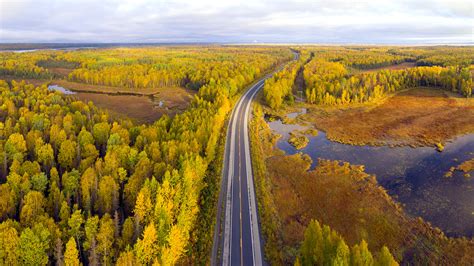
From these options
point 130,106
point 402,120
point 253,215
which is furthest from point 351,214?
point 130,106

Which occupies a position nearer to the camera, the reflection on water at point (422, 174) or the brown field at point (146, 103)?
the reflection on water at point (422, 174)

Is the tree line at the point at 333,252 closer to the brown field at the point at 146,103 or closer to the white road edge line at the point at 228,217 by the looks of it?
the white road edge line at the point at 228,217

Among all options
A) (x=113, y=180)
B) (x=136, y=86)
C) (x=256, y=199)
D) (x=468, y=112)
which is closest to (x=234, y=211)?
(x=256, y=199)

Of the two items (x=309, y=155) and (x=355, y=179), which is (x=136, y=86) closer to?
(x=309, y=155)

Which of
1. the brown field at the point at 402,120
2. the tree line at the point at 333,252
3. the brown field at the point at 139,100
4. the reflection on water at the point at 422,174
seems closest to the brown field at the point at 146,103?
the brown field at the point at 139,100

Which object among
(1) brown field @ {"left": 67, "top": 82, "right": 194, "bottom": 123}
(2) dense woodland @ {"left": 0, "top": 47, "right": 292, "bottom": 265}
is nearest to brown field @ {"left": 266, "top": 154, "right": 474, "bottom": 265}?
(2) dense woodland @ {"left": 0, "top": 47, "right": 292, "bottom": 265}

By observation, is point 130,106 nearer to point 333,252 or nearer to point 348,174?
point 348,174
